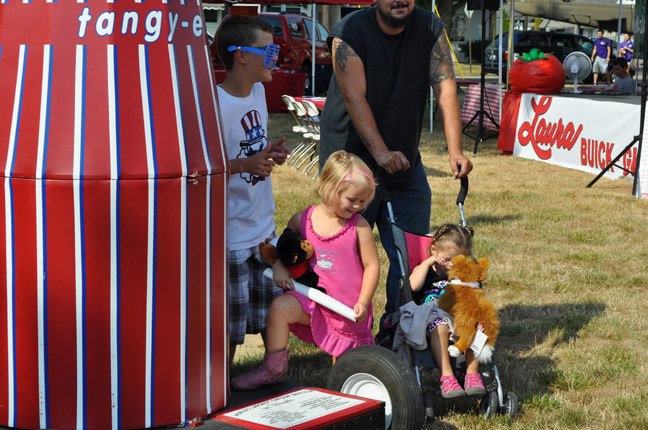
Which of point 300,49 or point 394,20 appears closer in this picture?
point 394,20

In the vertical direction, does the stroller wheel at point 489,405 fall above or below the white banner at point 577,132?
below

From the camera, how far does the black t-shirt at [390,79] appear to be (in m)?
4.34

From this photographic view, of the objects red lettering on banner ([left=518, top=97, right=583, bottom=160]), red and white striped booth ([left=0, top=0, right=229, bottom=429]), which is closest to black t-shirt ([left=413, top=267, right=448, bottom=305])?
red and white striped booth ([left=0, top=0, right=229, bottom=429])

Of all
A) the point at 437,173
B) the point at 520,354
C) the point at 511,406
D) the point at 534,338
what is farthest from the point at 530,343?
the point at 437,173

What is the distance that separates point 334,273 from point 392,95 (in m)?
1.13

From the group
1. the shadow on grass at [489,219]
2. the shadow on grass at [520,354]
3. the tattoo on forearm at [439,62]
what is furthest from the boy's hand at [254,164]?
the shadow on grass at [489,219]

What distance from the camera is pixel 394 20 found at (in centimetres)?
422

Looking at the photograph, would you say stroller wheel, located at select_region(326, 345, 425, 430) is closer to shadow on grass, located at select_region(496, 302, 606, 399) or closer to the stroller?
the stroller

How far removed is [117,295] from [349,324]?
4.41 ft

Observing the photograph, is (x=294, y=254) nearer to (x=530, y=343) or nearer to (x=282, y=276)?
(x=282, y=276)

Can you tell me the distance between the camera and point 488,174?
1246cm

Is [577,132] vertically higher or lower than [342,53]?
lower

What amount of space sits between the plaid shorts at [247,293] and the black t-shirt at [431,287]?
709 mm

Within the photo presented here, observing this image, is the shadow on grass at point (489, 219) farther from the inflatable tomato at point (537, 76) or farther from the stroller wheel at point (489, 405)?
the inflatable tomato at point (537, 76)
